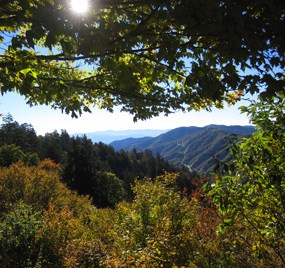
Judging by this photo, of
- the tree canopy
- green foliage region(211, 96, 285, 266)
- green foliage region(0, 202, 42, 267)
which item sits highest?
the tree canopy

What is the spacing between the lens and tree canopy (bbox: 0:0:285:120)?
319 centimetres

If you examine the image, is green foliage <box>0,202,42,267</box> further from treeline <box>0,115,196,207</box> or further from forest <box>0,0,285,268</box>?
treeline <box>0,115,196,207</box>

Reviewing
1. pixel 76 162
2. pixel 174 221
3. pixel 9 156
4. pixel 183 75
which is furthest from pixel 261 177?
pixel 9 156

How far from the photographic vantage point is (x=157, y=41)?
4.19 meters

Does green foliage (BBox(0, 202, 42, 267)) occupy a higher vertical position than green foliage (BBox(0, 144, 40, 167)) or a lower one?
lower

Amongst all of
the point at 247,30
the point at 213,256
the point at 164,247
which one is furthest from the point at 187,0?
the point at 213,256

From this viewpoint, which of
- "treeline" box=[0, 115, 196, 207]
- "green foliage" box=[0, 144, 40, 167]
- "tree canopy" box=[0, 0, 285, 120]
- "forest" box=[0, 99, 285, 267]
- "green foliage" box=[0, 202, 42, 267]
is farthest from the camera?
"treeline" box=[0, 115, 196, 207]

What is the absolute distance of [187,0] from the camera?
3074 mm

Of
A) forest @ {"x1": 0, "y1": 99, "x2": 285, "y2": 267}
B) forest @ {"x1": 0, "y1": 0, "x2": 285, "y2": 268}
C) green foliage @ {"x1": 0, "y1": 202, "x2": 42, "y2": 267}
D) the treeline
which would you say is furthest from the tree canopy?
the treeline

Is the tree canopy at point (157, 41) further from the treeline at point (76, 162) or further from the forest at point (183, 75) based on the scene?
the treeline at point (76, 162)

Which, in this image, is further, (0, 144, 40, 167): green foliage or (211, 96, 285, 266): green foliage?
(0, 144, 40, 167): green foliage

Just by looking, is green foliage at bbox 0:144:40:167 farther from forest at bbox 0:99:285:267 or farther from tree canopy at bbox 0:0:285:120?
tree canopy at bbox 0:0:285:120

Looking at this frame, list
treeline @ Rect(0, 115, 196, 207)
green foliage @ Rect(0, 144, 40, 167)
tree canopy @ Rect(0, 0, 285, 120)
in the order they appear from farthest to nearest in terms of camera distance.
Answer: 1. treeline @ Rect(0, 115, 196, 207)
2. green foliage @ Rect(0, 144, 40, 167)
3. tree canopy @ Rect(0, 0, 285, 120)

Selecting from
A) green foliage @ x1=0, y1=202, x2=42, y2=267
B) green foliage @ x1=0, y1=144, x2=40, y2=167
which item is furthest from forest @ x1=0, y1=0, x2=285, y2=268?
green foliage @ x1=0, y1=144, x2=40, y2=167
